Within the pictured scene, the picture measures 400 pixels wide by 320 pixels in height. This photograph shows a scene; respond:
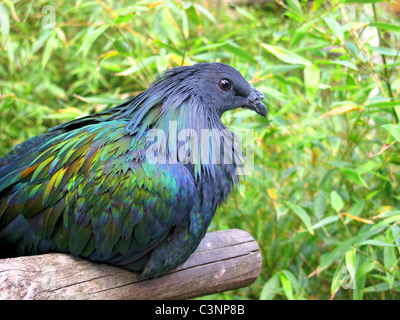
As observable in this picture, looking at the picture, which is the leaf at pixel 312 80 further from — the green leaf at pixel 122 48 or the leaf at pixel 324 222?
the green leaf at pixel 122 48

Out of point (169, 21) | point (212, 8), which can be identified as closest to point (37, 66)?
point (169, 21)

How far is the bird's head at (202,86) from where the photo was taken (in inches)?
60.2

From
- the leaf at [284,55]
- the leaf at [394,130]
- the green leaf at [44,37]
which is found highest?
the green leaf at [44,37]

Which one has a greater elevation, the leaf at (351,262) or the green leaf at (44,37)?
the green leaf at (44,37)

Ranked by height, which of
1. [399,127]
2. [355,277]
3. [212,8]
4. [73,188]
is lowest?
[355,277]

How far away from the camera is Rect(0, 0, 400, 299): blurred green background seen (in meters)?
1.78

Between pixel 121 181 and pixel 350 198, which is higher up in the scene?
pixel 121 181

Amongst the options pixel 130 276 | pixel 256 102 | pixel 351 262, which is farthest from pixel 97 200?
pixel 351 262

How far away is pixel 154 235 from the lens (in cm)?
136

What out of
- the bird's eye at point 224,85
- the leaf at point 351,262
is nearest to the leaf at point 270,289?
the leaf at point 351,262

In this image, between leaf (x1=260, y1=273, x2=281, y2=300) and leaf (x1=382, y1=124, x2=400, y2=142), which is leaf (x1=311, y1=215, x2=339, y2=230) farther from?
leaf (x1=382, y1=124, x2=400, y2=142)

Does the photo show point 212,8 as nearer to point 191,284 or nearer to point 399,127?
point 399,127

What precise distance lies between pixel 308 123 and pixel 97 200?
65.1 inches
